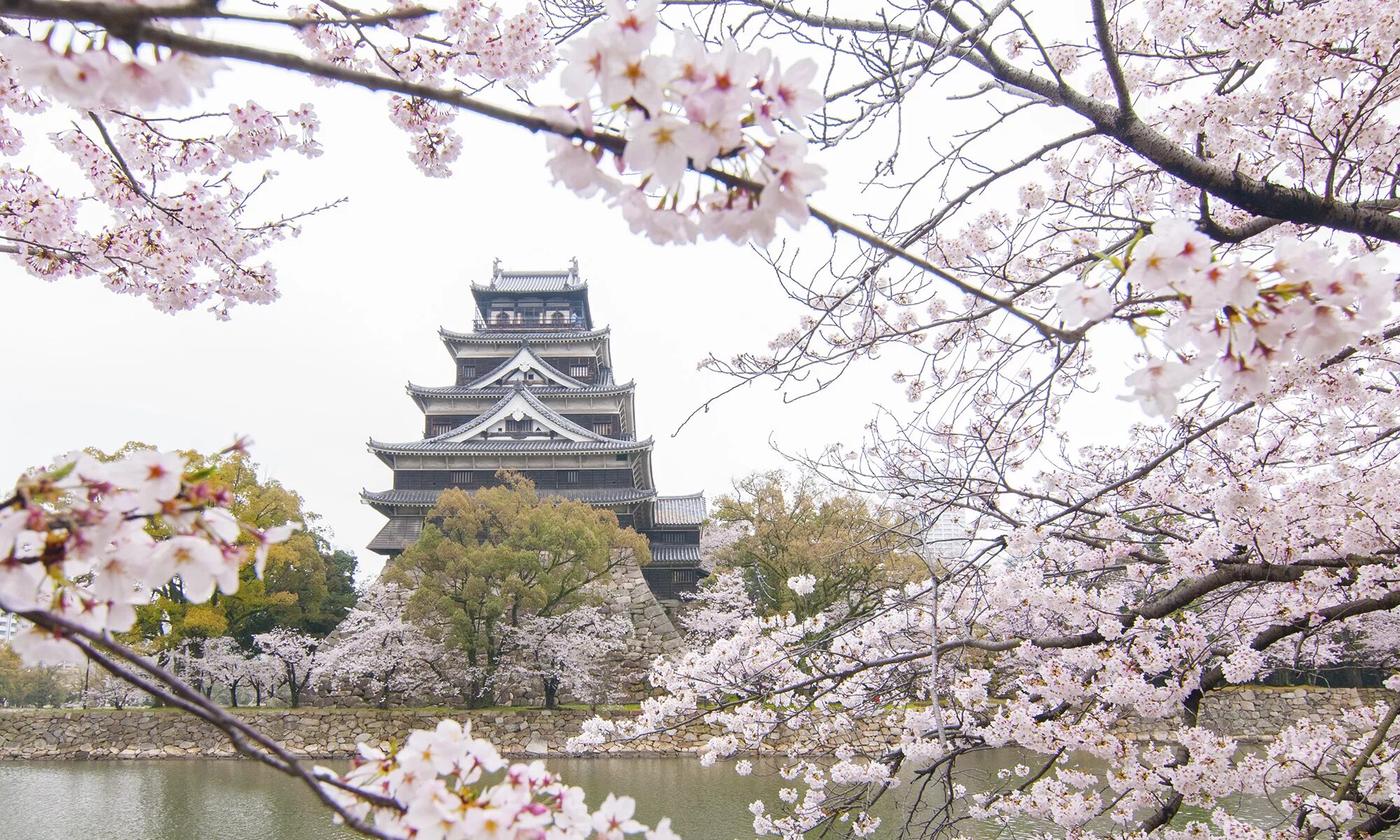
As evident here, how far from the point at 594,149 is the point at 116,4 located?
40 cm

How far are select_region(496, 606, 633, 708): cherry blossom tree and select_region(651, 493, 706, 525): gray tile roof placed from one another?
5.57 m

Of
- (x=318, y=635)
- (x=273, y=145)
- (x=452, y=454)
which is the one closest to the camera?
(x=273, y=145)

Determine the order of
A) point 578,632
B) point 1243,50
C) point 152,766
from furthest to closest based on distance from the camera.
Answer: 1. point 578,632
2. point 152,766
3. point 1243,50

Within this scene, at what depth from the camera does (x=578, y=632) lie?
15172mm

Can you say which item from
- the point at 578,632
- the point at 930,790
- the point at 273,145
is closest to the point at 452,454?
the point at 578,632

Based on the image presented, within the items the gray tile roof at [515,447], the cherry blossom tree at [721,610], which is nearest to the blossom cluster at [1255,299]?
the cherry blossom tree at [721,610]

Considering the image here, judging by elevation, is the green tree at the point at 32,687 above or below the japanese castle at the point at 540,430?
below

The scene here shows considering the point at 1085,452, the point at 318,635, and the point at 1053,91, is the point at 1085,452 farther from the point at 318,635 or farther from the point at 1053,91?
the point at 318,635

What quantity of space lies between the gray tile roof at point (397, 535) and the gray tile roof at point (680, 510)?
596cm

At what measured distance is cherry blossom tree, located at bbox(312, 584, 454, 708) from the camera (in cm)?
1475

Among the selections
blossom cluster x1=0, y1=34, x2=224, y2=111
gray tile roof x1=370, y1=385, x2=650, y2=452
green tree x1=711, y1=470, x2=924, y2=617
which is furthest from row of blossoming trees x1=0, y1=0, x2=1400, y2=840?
gray tile roof x1=370, y1=385, x2=650, y2=452

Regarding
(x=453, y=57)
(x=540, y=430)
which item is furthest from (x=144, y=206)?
(x=540, y=430)

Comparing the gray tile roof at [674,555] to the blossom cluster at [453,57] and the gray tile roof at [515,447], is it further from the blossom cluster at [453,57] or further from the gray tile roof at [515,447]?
the blossom cluster at [453,57]

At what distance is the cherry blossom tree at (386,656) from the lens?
581 inches
